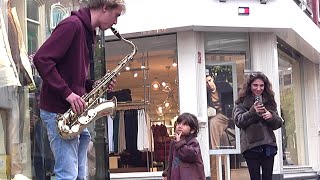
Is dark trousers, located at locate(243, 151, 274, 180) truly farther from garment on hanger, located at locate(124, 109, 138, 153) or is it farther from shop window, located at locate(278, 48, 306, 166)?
shop window, located at locate(278, 48, 306, 166)

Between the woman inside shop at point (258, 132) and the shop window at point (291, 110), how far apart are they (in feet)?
23.7

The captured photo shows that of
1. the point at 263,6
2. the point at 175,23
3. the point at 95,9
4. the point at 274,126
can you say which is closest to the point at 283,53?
the point at 263,6

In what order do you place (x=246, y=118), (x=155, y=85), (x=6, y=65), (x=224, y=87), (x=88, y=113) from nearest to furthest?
(x=88, y=113), (x=6, y=65), (x=246, y=118), (x=224, y=87), (x=155, y=85)

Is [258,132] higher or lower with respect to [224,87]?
lower

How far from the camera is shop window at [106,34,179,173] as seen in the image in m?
12.5

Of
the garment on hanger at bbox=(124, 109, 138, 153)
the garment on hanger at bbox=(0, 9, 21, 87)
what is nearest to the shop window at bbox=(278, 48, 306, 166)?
the garment on hanger at bbox=(124, 109, 138, 153)

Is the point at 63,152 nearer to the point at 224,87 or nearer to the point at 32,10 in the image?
the point at 32,10

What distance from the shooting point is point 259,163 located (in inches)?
249

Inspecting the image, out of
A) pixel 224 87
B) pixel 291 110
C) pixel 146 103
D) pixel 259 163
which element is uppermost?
pixel 224 87

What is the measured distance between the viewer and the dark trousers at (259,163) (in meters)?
6.27

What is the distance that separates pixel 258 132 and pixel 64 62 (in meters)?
2.81

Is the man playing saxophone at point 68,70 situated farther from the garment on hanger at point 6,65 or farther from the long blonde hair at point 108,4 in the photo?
the garment on hanger at point 6,65

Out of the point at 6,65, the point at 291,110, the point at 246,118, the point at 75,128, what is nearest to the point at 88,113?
the point at 75,128

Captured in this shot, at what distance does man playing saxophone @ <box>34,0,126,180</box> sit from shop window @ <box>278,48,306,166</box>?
31.8 feet
